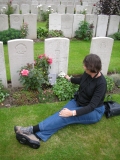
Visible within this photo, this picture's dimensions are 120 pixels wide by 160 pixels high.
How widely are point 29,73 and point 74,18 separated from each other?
5.11 meters

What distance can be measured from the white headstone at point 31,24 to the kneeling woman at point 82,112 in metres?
5.47

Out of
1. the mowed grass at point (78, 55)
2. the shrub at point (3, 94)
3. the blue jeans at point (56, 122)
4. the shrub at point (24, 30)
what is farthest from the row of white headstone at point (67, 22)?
the blue jeans at point (56, 122)

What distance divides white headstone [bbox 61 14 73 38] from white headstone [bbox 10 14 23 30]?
1.80 m

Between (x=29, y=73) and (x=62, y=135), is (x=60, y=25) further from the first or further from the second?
(x=62, y=135)

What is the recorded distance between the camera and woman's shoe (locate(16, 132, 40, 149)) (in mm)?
2848

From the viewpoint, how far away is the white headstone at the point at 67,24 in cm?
802

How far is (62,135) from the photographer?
126 inches

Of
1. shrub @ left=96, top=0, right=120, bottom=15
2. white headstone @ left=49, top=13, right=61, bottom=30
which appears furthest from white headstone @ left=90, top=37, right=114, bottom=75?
shrub @ left=96, top=0, right=120, bottom=15

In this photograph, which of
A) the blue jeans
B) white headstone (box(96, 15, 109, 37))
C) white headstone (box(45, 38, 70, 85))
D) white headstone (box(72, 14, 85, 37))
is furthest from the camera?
white headstone (box(96, 15, 109, 37))

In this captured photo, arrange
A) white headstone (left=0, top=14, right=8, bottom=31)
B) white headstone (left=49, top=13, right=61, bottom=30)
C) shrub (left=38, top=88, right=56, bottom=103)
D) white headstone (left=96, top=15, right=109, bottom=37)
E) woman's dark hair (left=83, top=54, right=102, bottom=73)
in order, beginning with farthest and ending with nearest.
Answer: white headstone (left=96, top=15, right=109, bottom=37) → white headstone (left=49, top=13, right=61, bottom=30) → white headstone (left=0, top=14, right=8, bottom=31) → shrub (left=38, top=88, right=56, bottom=103) → woman's dark hair (left=83, top=54, right=102, bottom=73)

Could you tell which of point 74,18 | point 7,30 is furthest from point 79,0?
point 7,30

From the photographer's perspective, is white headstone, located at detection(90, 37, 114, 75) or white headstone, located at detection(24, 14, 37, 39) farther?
white headstone, located at detection(24, 14, 37, 39)

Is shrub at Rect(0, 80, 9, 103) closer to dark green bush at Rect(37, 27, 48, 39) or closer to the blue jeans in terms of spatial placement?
the blue jeans

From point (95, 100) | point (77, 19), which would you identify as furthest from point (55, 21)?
point (95, 100)
